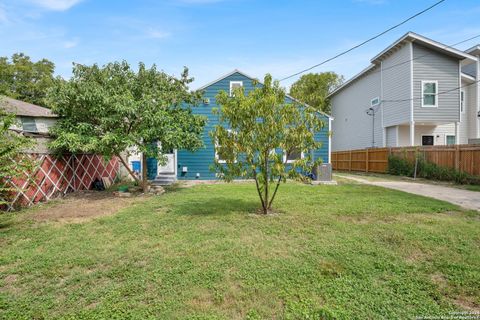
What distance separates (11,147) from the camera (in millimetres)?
5438

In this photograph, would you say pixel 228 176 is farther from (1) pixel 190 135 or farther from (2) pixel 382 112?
(2) pixel 382 112

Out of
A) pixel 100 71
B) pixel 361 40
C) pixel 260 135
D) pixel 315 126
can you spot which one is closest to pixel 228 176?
pixel 260 135

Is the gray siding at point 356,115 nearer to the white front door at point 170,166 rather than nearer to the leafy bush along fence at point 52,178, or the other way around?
the white front door at point 170,166

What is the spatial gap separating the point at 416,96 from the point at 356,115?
5515 mm

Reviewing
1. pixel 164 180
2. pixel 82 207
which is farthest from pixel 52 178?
pixel 164 180

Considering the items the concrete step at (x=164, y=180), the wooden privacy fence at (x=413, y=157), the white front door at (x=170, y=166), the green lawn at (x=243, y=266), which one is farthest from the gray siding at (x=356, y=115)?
the green lawn at (x=243, y=266)

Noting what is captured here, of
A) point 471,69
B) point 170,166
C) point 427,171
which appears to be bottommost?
point 427,171

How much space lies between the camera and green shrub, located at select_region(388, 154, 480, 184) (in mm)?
10681

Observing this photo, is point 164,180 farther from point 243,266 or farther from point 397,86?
point 397,86

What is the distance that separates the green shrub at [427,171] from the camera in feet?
35.0

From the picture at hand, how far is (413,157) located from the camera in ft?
43.5

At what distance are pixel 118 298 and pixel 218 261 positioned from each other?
1.24 metres

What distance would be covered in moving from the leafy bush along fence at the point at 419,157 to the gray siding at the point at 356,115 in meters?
1.56

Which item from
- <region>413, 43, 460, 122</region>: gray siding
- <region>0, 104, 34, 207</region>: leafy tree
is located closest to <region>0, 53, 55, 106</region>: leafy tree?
<region>0, 104, 34, 207</region>: leafy tree
